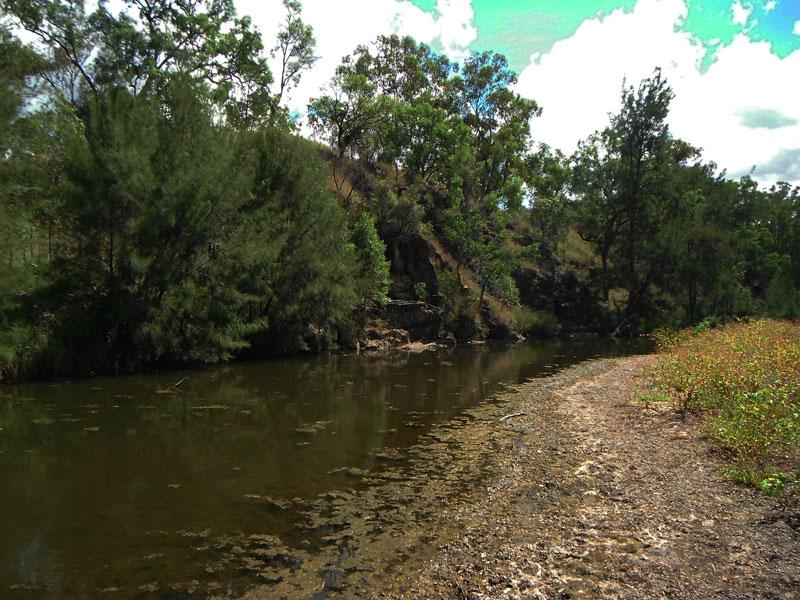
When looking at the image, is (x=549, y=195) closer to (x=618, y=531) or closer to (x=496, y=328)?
(x=496, y=328)

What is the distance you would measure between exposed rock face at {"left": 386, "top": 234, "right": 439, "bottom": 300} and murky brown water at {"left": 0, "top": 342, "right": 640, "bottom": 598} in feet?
82.1

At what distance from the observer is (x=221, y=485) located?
10227 millimetres

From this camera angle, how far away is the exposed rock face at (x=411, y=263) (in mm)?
45375

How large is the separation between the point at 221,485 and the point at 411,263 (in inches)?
1457

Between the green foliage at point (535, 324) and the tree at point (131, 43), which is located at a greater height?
the tree at point (131, 43)

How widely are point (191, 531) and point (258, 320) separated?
20492 mm

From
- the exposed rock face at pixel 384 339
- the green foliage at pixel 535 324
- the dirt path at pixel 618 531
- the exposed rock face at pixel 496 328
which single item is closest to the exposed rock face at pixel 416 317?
the exposed rock face at pixel 384 339

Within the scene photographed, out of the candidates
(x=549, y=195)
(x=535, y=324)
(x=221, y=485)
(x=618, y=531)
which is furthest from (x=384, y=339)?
(x=549, y=195)

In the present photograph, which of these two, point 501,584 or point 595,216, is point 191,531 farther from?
point 595,216

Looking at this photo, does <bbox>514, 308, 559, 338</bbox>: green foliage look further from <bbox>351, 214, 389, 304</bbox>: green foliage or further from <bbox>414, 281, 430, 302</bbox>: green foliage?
<bbox>351, 214, 389, 304</bbox>: green foliage

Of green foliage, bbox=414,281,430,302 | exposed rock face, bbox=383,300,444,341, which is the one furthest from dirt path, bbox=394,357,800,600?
green foliage, bbox=414,281,430,302

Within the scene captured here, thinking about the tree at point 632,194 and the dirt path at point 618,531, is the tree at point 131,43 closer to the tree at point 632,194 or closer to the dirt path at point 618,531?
the dirt path at point 618,531

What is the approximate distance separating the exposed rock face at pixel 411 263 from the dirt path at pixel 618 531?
108 ft

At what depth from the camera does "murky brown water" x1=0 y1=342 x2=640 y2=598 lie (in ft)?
23.0
